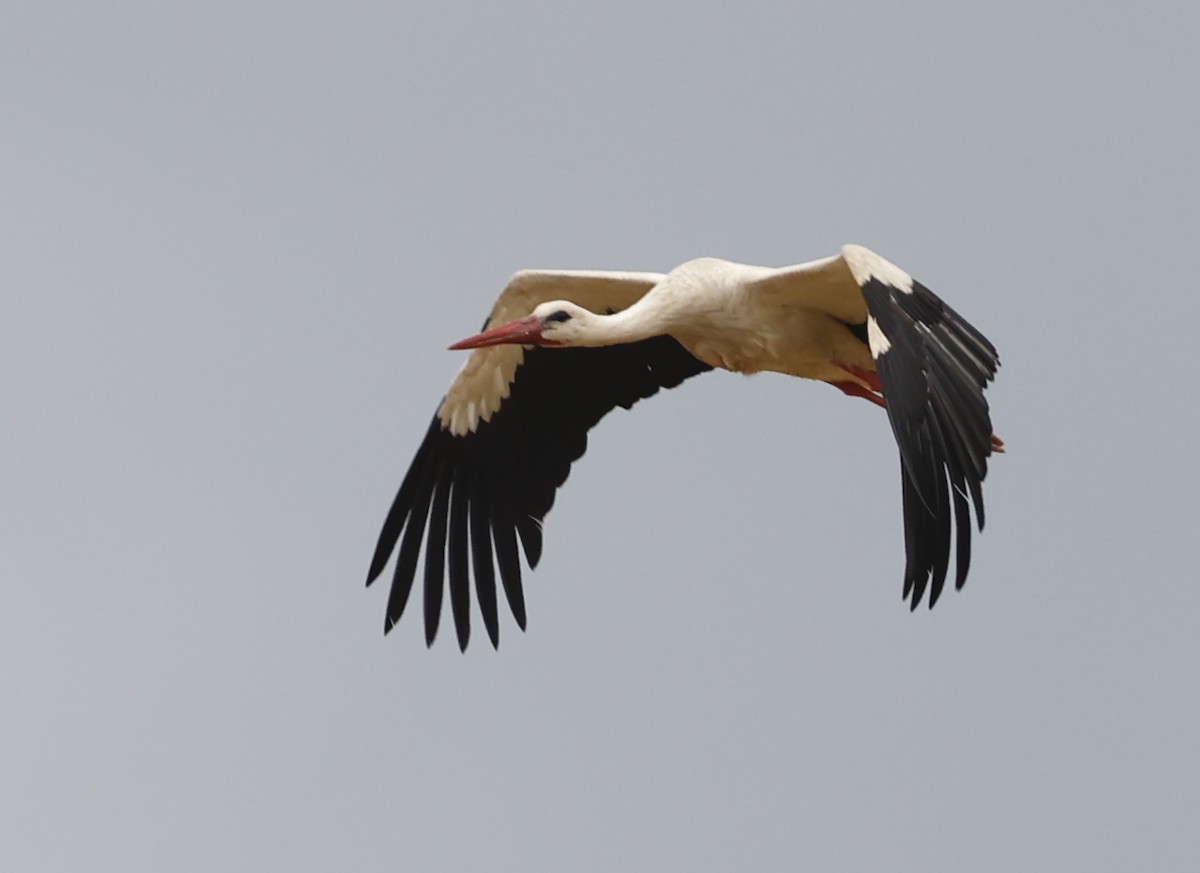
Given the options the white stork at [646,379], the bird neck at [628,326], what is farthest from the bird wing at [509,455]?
the bird neck at [628,326]

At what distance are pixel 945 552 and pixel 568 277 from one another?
2995 mm

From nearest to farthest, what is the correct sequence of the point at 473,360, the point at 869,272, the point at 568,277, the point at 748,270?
the point at 869,272 < the point at 748,270 < the point at 568,277 < the point at 473,360

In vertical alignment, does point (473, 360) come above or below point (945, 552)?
above

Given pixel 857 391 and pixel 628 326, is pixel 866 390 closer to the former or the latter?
pixel 857 391

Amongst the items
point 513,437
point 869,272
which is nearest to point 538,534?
point 513,437

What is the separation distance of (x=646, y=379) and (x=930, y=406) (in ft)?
11.5

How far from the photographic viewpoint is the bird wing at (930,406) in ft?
33.2

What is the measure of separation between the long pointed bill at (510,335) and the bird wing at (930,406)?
177 centimetres

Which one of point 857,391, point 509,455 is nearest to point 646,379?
point 509,455

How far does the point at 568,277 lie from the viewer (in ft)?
41.8

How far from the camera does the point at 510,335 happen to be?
39.3 feet

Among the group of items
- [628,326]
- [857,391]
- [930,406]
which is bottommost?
[930,406]

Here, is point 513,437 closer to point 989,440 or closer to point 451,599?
point 451,599

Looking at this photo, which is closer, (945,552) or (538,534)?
(945,552)
